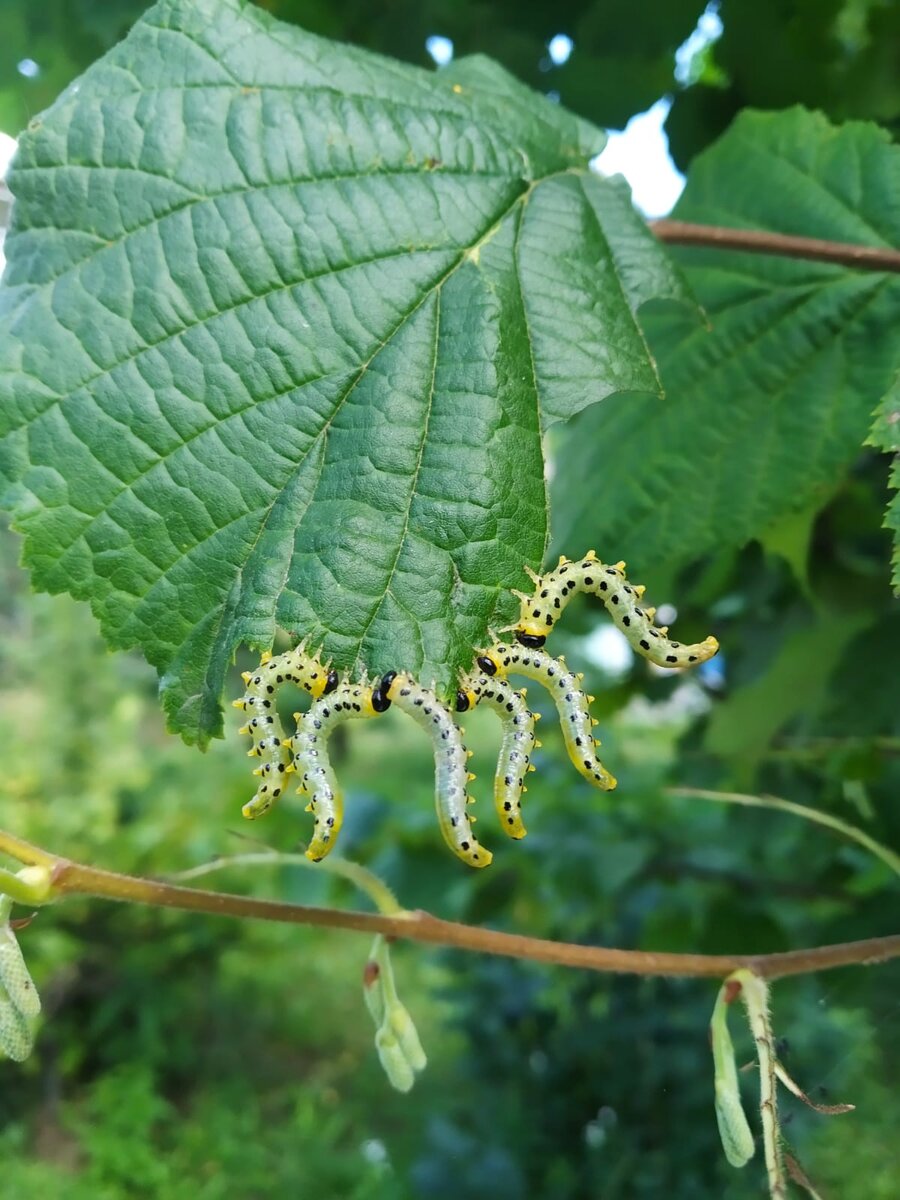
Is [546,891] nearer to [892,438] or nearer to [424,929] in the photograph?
[424,929]

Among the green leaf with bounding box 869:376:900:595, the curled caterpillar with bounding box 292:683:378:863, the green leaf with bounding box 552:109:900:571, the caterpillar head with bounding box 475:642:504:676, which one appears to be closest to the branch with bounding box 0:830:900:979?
the curled caterpillar with bounding box 292:683:378:863

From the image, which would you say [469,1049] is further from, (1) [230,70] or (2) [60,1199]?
(1) [230,70]

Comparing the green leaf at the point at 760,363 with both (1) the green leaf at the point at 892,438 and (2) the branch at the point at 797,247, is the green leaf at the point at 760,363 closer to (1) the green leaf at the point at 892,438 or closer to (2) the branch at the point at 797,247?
(2) the branch at the point at 797,247

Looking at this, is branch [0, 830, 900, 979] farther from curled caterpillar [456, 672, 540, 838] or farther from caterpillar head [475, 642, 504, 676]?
caterpillar head [475, 642, 504, 676]

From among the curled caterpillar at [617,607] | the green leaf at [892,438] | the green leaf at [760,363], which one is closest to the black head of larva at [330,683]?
the curled caterpillar at [617,607]

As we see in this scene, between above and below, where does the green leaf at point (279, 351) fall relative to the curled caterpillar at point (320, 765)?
above

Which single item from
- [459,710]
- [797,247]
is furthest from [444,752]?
[797,247]

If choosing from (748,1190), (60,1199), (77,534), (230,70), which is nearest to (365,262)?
(230,70)
